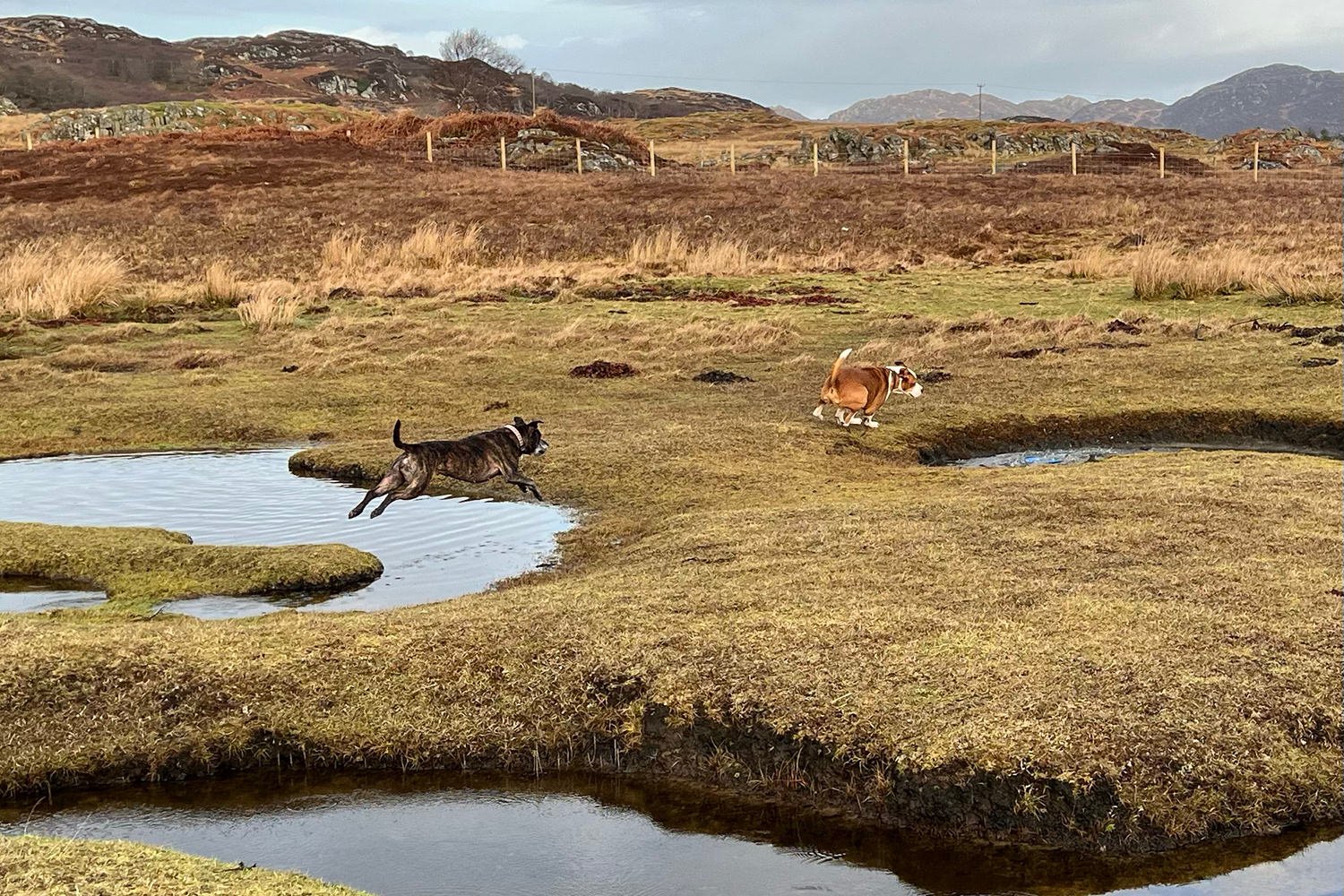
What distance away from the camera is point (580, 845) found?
604 centimetres

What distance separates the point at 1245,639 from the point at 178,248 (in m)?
33.6

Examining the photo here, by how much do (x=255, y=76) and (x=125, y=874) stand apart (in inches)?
6440

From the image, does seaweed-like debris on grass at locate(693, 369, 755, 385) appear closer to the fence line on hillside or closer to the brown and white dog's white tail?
the brown and white dog's white tail

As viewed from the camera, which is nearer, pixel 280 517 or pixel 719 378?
pixel 280 517

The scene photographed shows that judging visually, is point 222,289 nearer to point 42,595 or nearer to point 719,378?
point 719,378

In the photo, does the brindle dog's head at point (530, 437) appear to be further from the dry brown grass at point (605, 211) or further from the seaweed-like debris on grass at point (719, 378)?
the dry brown grass at point (605, 211)

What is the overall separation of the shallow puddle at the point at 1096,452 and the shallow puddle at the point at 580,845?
8604mm

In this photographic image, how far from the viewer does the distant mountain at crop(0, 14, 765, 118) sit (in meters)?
140

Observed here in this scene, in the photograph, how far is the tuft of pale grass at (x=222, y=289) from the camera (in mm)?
28469

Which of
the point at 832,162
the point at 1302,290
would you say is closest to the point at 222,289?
the point at 1302,290

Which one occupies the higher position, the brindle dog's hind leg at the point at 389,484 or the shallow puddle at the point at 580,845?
the brindle dog's hind leg at the point at 389,484

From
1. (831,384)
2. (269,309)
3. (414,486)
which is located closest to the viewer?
(414,486)

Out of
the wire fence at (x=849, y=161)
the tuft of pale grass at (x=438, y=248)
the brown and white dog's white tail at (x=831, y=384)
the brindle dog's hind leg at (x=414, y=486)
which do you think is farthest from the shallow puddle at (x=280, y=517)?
the wire fence at (x=849, y=161)

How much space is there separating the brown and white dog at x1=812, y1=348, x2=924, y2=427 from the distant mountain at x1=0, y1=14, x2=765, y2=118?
430 ft
